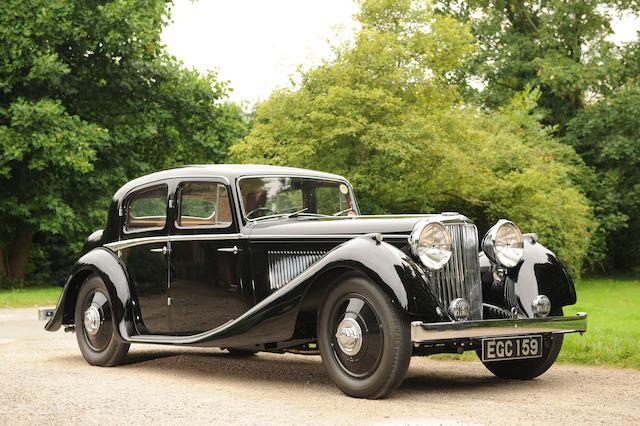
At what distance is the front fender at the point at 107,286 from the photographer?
8320 millimetres

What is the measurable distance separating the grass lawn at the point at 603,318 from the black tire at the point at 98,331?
11.2 feet

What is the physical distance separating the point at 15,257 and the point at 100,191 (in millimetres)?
3557

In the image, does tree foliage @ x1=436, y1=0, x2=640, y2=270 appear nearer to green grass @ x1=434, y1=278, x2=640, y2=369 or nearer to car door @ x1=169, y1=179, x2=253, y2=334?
green grass @ x1=434, y1=278, x2=640, y2=369

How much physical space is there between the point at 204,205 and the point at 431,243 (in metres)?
2.44

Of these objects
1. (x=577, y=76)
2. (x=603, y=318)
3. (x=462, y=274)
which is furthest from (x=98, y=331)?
(x=577, y=76)

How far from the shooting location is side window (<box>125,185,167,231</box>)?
8.41 meters

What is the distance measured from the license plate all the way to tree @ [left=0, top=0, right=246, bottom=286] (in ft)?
52.5

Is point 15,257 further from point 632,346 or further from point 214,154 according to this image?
point 632,346

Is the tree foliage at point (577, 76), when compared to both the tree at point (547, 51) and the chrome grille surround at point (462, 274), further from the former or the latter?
the chrome grille surround at point (462, 274)

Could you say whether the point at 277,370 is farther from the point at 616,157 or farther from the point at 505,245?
the point at 616,157

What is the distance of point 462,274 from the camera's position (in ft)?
22.4

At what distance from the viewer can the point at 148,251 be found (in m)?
8.37

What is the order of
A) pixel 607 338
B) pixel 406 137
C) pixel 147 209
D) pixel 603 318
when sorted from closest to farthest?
pixel 147 209, pixel 607 338, pixel 603 318, pixel 406 137

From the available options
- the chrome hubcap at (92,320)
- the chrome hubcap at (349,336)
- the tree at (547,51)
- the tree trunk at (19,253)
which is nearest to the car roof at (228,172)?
the chrome hubcap at (92,320)
